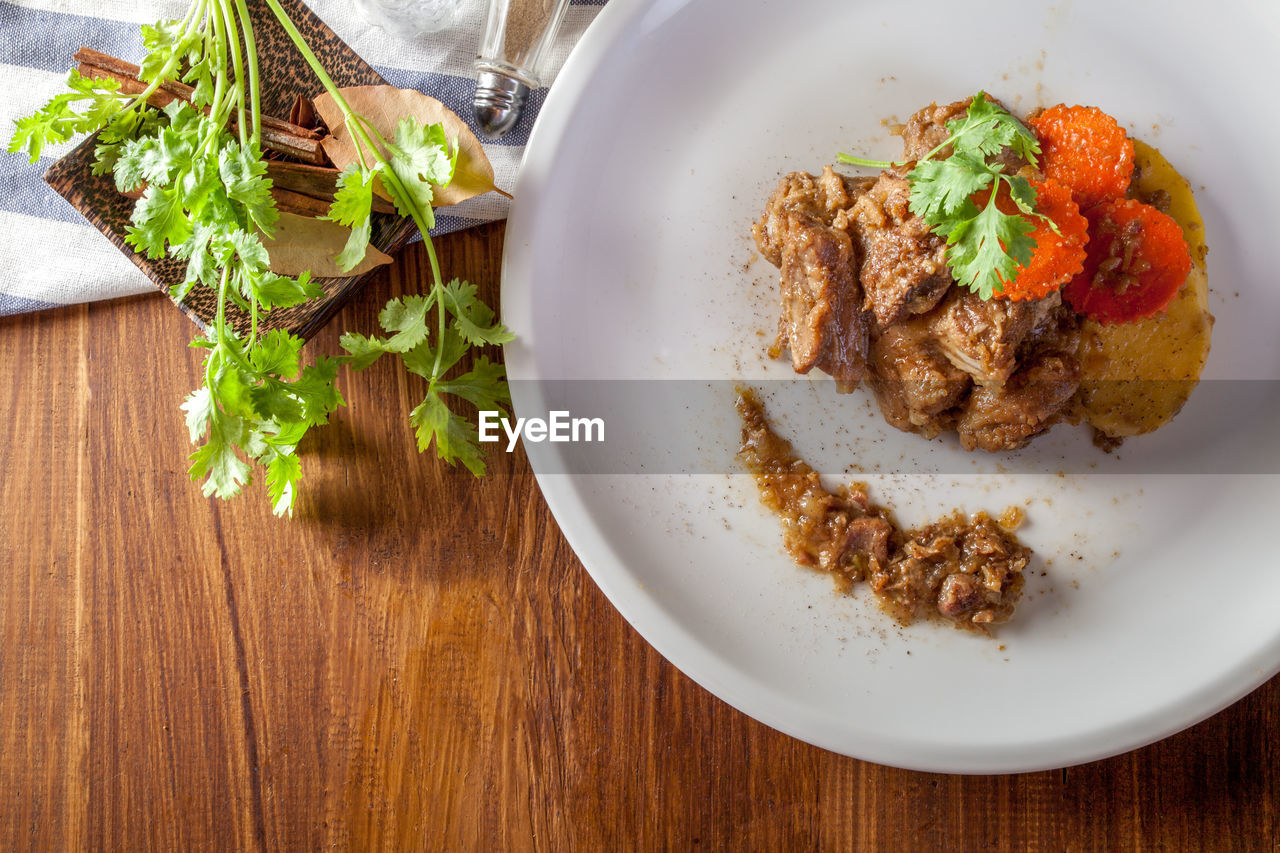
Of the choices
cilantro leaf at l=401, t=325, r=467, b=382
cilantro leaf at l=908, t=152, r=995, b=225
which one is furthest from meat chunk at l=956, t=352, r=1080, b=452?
cilantro leaf at l=401, t=325, r=467, b=382

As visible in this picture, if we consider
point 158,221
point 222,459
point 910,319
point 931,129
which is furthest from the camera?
point 931,129

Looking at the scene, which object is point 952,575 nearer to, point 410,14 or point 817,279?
point 817,279

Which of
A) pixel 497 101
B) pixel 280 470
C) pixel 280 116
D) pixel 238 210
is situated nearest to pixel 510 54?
pixel 497 101

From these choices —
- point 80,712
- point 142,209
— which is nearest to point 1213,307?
point 142,209

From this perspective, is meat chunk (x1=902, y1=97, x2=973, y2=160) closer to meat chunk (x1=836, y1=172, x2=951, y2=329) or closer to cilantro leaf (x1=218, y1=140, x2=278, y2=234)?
meat chunk (x1=836, y1=172, x2=951, y2=329)

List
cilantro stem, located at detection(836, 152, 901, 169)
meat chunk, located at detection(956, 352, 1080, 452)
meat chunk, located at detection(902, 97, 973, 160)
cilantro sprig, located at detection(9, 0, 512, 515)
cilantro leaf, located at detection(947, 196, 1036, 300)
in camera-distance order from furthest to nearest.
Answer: cilantro stem, located at detection(836, 152, 901, 169) < meat chunk, located at detection(902, 97, 973, 160) < meat chunk, located at detection(956, 352, 1080, 452) < cilantro sprig, located at detection(9, 0, 512, 515) < cilantro leaf, located at detection(947, 196, 1036, 300)

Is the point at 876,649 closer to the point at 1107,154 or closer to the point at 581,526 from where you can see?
the point at 581,526

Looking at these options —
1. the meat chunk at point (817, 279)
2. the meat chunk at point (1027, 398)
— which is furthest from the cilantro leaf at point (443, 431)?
the meat chunk at point (1027, 398)

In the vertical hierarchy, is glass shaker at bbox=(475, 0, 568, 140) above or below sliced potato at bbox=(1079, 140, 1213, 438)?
above
